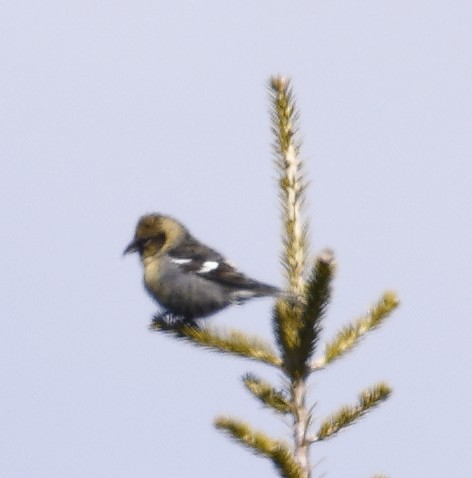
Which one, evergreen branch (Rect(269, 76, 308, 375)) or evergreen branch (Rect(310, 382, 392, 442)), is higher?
evergreen branch (Rect(269, 76, 308, 375))

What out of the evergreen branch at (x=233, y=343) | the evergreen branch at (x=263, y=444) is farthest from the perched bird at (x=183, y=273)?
the evergreen branch at (x=263, y=444)

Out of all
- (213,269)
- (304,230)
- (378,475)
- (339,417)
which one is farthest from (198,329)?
(213,269)

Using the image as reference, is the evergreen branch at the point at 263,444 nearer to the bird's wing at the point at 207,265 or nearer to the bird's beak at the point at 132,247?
the bird's wing at the point at 207,265

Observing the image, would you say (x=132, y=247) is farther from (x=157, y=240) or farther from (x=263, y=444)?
(x=263, y=444)

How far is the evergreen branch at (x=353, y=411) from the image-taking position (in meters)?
3.98

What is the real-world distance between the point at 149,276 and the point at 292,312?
4.70m

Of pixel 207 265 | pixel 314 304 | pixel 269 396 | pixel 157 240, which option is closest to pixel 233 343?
pixel 269 396

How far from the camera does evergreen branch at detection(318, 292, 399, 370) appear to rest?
4.24 m

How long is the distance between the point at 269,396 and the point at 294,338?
0.75ft

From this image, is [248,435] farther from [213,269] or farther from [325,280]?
[213,269]

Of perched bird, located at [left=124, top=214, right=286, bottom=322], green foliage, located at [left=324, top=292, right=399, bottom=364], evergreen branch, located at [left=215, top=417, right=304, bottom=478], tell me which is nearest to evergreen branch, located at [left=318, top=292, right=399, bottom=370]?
green foliage, located at [left=324, top=292, right=399, bottom=364]

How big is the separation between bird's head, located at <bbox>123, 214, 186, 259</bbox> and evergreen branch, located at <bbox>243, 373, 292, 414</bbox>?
16.4 ft

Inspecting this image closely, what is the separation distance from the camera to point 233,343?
4.56m

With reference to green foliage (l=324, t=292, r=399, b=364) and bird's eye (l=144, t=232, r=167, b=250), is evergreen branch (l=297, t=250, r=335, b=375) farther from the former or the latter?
bird's eye (l=144, t=232, r=167, b=250)
